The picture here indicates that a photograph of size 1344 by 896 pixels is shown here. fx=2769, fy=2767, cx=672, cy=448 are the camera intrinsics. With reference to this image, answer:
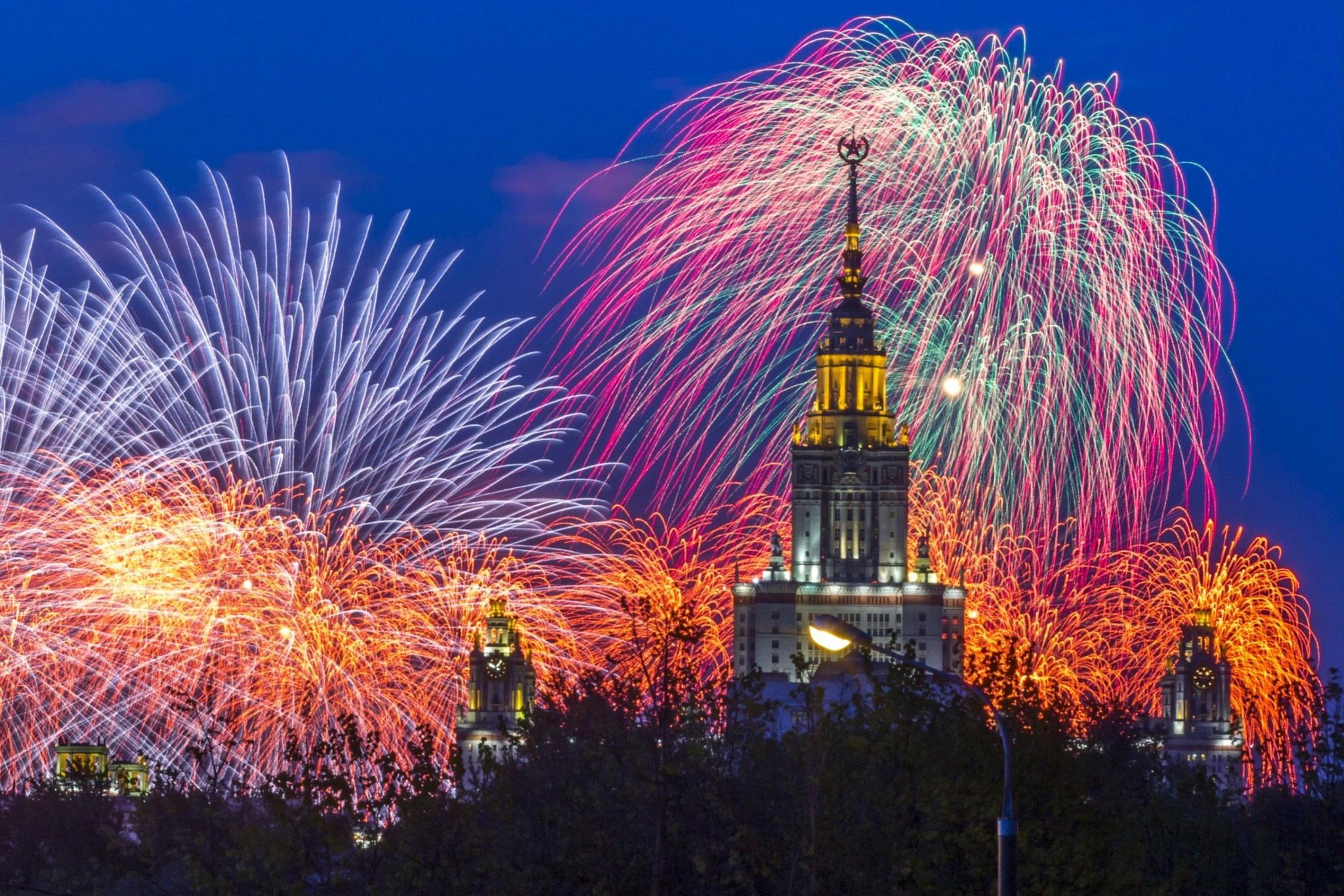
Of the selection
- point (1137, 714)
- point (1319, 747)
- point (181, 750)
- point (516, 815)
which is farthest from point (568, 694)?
point (1137, 714)

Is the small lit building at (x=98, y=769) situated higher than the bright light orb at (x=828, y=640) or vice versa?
the small lit building at (x=98, y=769)

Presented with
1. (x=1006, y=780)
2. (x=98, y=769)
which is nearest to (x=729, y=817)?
(x=1006, y=780)

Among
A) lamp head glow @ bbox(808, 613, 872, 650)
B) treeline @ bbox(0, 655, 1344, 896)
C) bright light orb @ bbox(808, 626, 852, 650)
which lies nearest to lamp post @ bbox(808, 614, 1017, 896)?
lamp head glow @ bbox(808, 613, 872, 650)

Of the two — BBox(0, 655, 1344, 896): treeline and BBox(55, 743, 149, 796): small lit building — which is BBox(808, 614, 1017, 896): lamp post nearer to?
BBox(0, 655, 1344, 896): treeline

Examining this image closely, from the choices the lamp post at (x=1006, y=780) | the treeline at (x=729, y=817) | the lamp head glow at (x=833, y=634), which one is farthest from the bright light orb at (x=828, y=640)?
the treeline at (x=729, y=817)

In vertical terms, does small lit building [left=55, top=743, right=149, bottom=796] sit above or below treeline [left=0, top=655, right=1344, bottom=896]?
above

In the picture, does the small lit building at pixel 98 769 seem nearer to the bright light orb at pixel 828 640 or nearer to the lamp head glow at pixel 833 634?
the lamp head glow at pixel 833 634

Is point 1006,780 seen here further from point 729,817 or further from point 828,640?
point 729,817
